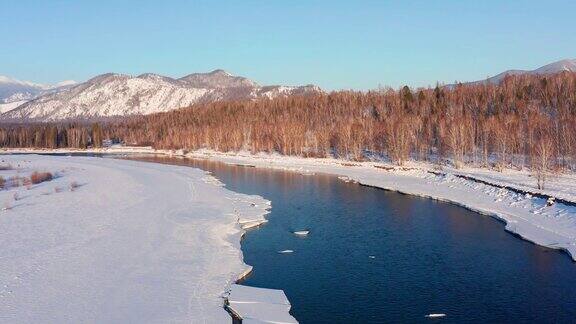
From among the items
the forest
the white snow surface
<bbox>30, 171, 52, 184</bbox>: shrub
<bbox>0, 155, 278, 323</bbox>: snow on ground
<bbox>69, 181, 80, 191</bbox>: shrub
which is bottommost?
the white snow surface

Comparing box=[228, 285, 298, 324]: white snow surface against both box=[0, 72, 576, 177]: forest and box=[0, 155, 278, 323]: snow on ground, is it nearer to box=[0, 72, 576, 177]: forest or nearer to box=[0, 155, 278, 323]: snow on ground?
box=[0, 155, 278, 323]: snow on ground

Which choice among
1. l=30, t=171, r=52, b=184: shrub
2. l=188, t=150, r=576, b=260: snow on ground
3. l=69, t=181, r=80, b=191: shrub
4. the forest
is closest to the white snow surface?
l=188, t=150, r=576, b=260: snow on ground

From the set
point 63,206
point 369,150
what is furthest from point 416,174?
point 63,206

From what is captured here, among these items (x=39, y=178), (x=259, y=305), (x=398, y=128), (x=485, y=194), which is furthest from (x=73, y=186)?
(x=398, y=128)

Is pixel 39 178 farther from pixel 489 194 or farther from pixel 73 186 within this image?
pixel 489 194

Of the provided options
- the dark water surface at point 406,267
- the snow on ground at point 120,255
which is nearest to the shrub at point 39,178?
the snow on ground at point 120,255

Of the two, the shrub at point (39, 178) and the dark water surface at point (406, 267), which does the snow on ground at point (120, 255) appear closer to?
the dark water surface at point (406, 267)
